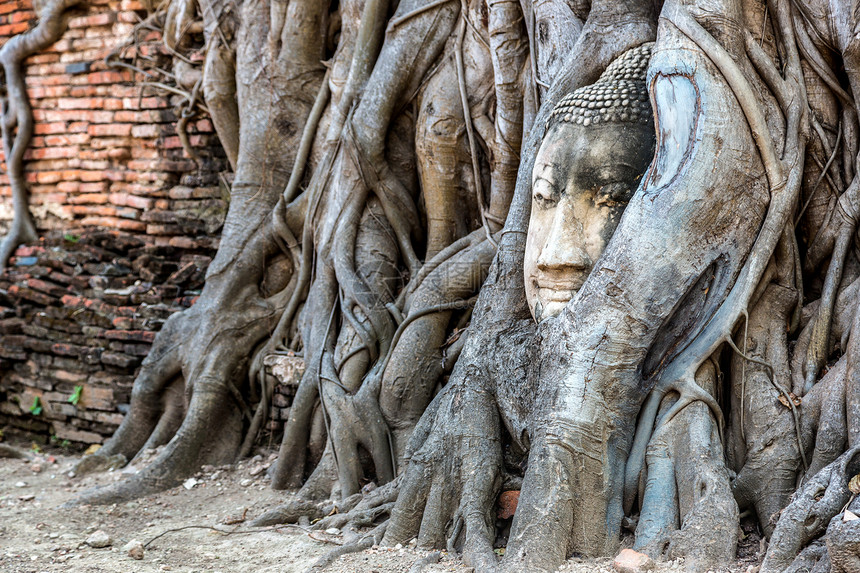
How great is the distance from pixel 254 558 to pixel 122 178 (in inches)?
164

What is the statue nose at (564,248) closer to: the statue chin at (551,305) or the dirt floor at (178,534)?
the statue chin at (551,305)

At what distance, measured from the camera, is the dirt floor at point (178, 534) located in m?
3.41

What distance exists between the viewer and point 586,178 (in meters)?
3.43

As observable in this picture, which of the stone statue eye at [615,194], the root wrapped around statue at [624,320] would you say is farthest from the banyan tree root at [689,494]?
the stone statue eye at [615,194]

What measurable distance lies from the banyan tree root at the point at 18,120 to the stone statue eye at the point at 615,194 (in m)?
5.47

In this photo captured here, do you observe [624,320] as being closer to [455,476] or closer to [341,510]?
[455,476]

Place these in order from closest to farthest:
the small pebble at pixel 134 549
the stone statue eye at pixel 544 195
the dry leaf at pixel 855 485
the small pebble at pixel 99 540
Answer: the dry leaf at pixel 855 485, the stone statue eye at pixel 544 195, the small pebble at pixel 134 549, the small pebble at pixel 99 540

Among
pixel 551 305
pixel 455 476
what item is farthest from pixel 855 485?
pixel 455 476

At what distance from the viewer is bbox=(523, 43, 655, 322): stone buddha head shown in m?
3.40

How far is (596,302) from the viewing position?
10.4 ft

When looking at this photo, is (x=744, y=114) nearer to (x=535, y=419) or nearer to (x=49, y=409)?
(x=535, y=419)

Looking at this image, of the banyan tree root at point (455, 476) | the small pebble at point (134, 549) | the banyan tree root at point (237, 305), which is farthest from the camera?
the banyan tree root at point (237, 305)

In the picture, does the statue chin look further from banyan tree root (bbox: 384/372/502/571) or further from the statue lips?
banyan tree root (bbox: 384/372/502/571)

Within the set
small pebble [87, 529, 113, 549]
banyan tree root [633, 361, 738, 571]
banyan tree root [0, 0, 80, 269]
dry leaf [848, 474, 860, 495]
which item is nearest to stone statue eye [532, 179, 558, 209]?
banyan tree root [633, 361, 738, 571]
